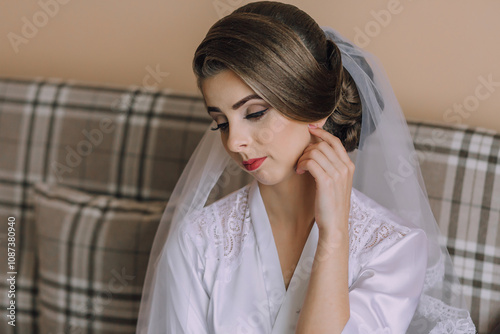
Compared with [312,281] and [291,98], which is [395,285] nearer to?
[312,281]

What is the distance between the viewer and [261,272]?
1.31m

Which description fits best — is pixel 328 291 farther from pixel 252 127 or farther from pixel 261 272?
pixel 252 127

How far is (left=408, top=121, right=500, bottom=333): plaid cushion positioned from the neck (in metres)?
0.40

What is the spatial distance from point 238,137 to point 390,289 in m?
0.47

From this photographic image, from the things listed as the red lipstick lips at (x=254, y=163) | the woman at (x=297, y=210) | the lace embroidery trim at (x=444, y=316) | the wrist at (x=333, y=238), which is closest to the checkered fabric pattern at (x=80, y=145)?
the woman at (x=297, y=210)

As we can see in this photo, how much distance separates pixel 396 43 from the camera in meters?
1.64

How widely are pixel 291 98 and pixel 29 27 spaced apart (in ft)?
4.48

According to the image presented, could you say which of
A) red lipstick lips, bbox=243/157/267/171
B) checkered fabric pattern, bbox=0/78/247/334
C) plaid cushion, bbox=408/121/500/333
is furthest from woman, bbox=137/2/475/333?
checkered fabric pattern, bbox=0/78/247/334

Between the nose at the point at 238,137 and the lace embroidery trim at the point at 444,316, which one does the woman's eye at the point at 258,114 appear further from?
the lace embroidery trim at the point at 444,316

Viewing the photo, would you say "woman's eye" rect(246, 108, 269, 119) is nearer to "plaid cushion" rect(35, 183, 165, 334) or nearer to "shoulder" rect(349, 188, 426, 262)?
"shoulder" rect(349, 188, 426, 262)

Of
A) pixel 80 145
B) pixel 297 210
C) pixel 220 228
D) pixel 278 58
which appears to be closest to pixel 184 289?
pixel 220 228

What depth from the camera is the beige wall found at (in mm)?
1578

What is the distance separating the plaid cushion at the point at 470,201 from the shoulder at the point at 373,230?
274 millimetres

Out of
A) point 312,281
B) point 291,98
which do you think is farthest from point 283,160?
point 312,281
